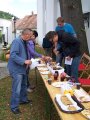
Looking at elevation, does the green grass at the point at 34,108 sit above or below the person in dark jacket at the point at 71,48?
below

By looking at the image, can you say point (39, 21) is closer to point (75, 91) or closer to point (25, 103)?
point (25, 103)

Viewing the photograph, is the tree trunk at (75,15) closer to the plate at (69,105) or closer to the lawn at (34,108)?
the lawn at (34,108)

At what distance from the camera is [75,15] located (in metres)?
12.9

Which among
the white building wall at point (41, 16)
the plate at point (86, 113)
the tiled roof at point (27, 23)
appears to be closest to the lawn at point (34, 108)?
the plate at point (86, 113)

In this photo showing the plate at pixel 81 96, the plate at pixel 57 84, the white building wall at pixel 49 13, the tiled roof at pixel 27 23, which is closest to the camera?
the plate at pixel 81 96

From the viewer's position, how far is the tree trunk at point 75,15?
500 inches

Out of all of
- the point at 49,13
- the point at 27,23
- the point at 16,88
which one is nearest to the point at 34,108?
the point at 16,88

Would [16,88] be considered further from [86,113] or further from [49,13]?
[49,13]

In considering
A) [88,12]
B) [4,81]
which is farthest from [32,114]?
[88,12]

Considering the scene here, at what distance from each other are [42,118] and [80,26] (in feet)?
19.4

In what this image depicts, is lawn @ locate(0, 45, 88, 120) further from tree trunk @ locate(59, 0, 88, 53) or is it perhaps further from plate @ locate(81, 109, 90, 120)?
tree trunk @ locate(59, 0, 88, 53)

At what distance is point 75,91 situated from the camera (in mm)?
5844

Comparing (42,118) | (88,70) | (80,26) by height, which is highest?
(80,26)

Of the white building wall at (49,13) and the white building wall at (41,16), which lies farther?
the white building wall at (41,16)
